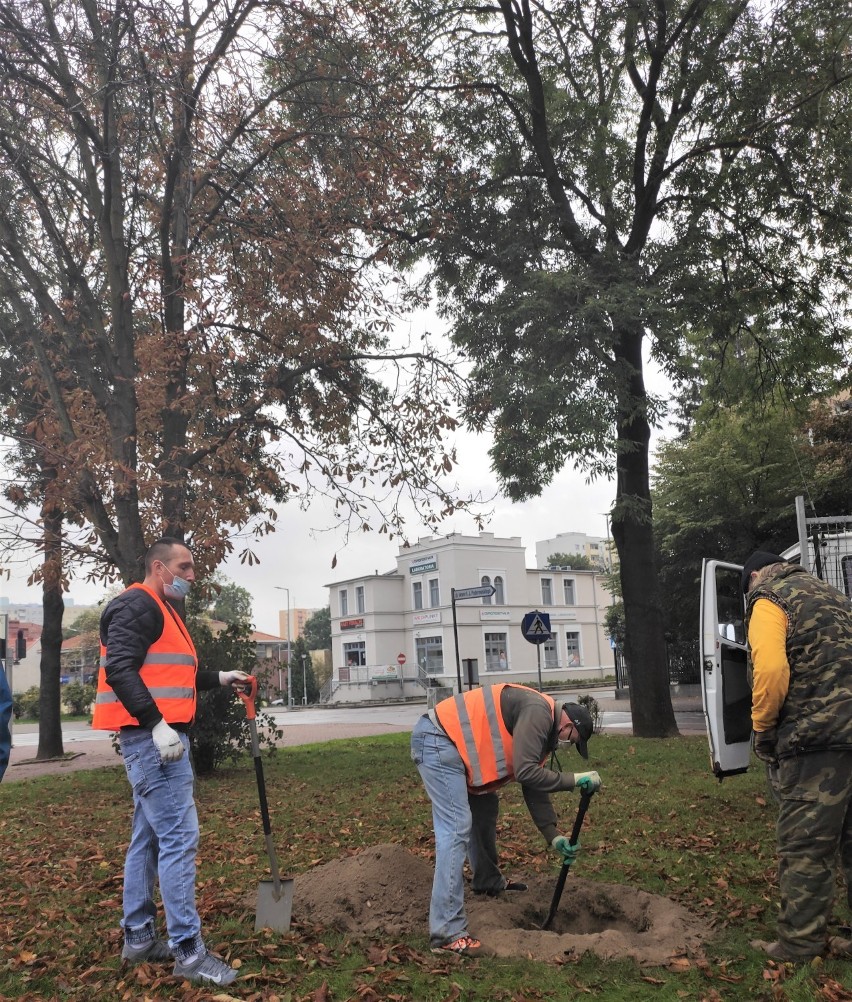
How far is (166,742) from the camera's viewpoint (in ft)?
13.5

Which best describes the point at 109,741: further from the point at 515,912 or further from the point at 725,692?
the point at 515,912

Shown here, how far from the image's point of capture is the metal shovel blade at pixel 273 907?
5008 mm

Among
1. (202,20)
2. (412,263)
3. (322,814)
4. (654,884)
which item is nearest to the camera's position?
(654,884)

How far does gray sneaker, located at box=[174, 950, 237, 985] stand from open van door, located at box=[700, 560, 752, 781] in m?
4.58

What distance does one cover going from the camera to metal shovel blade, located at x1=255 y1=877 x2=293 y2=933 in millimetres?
5008

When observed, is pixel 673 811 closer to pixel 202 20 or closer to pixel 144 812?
pixel 144 812

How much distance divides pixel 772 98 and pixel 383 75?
680 cm

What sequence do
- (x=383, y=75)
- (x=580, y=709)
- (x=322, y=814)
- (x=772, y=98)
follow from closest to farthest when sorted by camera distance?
(x=580, y=709), (x=322, y=814), (x=383, y=75), (x=772, y=98)

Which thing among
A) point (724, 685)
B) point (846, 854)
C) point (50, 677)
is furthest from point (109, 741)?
point (846, 854)

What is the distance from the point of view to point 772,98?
14.8 m

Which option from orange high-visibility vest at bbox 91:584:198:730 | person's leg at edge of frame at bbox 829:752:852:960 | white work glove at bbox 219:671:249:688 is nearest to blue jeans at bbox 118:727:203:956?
orange high-visibility vest at bbox 91:584:198:730

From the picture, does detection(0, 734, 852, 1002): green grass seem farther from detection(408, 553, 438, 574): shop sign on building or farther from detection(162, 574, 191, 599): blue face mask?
detection(408, 553, 438, 574): shop sign on building

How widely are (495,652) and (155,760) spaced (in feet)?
172

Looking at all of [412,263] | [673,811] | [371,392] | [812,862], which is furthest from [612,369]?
[812,862]
